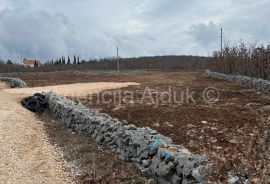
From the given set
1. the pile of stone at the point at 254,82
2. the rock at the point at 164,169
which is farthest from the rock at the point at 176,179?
A: the pile of stone at the point at 254,82

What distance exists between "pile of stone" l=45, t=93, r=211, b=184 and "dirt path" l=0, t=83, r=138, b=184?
146cm

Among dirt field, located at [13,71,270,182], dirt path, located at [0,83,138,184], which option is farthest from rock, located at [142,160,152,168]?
dirt path, located at [0,83,138,184]

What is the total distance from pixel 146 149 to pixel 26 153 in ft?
14.2

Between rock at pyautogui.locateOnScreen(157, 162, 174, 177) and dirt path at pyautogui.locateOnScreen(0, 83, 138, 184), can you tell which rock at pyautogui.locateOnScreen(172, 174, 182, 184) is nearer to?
rock at pyautogui.locateOnScreen(157, 162, 174, 177)

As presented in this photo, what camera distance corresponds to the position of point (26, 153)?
42.3 feet

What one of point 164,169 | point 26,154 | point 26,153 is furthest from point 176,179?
point 26,153

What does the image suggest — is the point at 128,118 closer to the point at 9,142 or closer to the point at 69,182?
the point at 9,142

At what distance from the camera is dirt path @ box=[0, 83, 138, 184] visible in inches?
416

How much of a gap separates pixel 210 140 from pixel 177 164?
540cm

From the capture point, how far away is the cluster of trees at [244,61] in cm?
4054

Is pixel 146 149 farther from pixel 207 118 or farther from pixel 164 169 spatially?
pixel 207 118

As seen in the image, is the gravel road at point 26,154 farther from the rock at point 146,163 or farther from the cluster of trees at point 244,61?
the cluster of trees at point 244,61

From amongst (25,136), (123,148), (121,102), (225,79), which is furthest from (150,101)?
(225,79)

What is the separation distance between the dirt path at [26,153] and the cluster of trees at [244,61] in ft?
87.6
